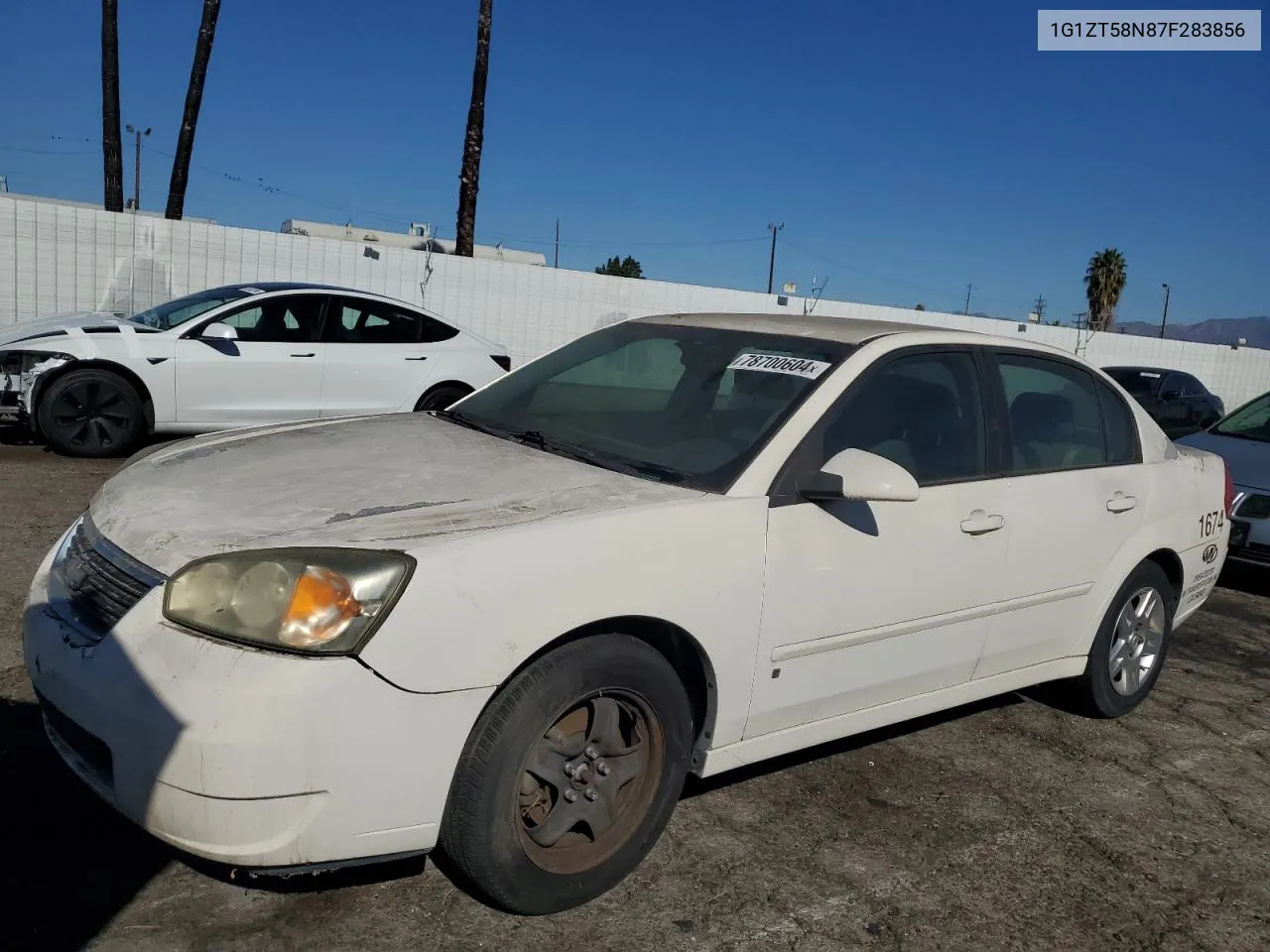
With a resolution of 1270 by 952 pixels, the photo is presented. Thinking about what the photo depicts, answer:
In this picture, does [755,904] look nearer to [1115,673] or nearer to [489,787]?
[489,787]

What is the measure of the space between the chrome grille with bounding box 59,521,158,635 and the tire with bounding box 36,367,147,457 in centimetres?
618

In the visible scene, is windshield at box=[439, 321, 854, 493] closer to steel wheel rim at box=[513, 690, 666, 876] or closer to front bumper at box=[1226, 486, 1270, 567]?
steel wheel rim at box=[513, 690, 666, 876]

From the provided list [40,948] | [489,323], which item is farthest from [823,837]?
[489,323]

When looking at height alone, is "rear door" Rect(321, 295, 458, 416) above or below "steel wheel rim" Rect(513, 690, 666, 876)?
above

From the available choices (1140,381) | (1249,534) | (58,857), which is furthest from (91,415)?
(1140,381)

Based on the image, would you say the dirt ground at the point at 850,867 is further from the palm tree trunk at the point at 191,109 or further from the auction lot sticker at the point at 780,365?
the palm tree trunk at the point at 191,109

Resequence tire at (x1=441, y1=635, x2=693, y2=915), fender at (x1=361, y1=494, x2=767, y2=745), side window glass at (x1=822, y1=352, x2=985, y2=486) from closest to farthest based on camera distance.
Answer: fender at (x1=361, y1=494, x2=767, y2=745) → tire at (x1=441, y1=635, x2=693, y2=915) → side window glass at (x1=822, y1=352, x2=985, y2=486)

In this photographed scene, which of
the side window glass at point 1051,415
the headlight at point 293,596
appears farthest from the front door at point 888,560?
the headlight at point 293,596

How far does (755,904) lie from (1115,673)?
2349mm

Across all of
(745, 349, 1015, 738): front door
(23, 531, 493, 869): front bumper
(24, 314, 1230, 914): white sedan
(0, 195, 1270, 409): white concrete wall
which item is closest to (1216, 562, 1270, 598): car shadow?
(24, 314, 1230, 914): white sedan

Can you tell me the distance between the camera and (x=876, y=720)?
3549 mm

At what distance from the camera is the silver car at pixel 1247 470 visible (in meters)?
6.93

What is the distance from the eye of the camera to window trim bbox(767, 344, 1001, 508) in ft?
10.3

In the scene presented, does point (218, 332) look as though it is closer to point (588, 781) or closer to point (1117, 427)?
point (1117, 427)
